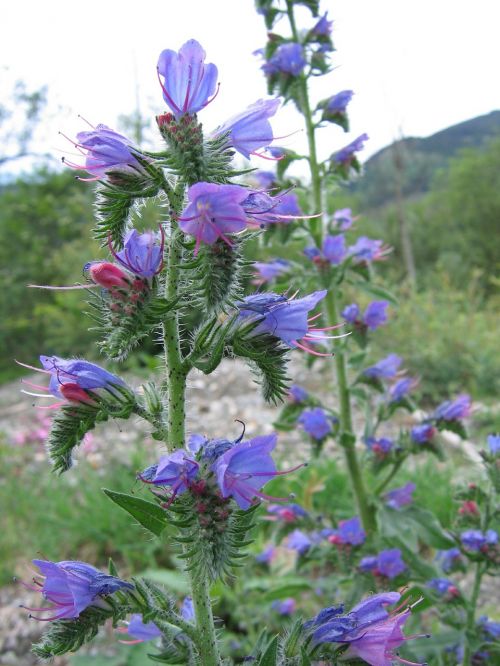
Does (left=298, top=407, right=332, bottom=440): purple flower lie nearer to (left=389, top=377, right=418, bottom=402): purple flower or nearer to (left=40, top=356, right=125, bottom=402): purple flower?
(left=389, top=377, right=418, bottom=402): purple flower

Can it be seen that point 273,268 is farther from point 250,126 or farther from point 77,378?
point 77,378

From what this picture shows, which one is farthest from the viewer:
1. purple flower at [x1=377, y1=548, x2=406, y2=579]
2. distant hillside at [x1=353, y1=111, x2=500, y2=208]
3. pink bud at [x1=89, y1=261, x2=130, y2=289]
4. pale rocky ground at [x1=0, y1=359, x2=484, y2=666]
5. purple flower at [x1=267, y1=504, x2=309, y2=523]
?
distant hillside at [x1=353, y1=111, x2=500, y2=208]

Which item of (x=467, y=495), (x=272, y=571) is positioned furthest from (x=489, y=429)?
(x=467, y=495)

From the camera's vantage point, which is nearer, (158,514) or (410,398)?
(158,514)

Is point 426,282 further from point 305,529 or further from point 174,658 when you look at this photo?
point 174,658

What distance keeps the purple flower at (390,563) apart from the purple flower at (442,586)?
0.42 ft

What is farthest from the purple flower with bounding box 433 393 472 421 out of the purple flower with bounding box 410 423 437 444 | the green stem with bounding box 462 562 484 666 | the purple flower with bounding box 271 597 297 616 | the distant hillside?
the distant hillside

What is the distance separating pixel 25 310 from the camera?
14430 millimetres

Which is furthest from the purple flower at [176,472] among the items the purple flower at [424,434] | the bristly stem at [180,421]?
the purple flower at [424,434]

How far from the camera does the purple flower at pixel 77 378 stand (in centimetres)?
125

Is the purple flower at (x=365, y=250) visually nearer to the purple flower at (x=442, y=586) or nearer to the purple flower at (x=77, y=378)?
the purple flower at (x=442, y=586)

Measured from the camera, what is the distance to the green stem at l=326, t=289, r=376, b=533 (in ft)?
7.68

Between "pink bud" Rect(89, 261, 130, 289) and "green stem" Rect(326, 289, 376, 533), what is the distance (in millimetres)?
1323

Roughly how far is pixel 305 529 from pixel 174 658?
1.30m
